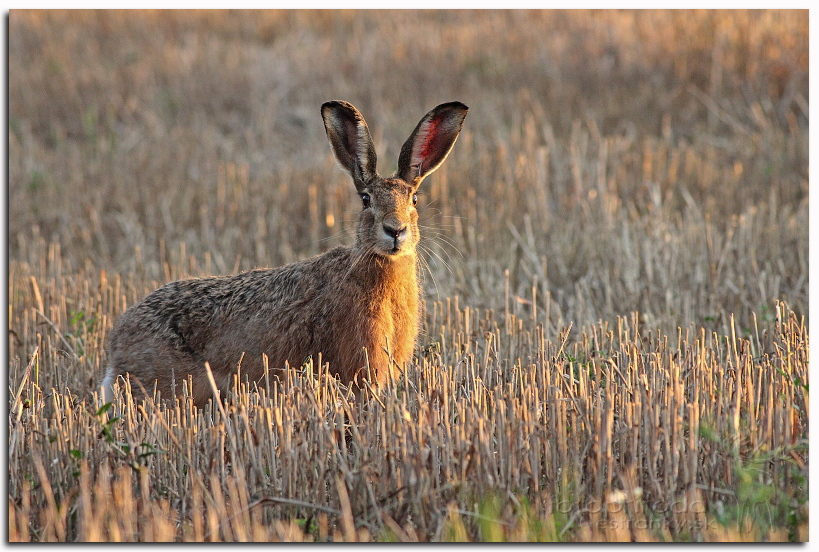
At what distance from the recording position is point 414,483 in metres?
3.53

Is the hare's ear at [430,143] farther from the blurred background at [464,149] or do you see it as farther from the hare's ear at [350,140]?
the blurred background at [464,149]

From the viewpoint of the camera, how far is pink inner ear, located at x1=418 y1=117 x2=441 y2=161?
5059mm

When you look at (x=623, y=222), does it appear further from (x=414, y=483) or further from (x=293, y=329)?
(x=414, y=483)

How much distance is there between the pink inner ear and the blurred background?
1.57 feet

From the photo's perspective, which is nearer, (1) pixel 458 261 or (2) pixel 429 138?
(2) pixel 429 138

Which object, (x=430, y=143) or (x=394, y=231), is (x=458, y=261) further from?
(x=394, y=231)

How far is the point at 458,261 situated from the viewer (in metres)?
8.09

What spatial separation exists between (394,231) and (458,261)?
11.2ft

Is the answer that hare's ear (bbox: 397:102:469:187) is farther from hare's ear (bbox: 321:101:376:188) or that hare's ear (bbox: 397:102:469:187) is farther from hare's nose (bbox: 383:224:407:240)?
hare's nose (bbox: 383:224:407:240)

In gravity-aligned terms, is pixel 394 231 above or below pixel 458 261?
above

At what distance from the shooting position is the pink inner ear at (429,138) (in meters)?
5.06

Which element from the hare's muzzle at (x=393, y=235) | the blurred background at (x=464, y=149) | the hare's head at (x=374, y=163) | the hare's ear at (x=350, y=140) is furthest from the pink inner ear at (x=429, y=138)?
the hare's muzzle at (x=393, y=235)

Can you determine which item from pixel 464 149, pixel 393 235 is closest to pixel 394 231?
pixel 393 235

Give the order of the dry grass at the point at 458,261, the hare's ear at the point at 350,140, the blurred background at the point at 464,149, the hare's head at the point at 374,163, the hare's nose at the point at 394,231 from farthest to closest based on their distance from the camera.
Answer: the blurred background at the point at 464,149, the hare's ear at the point at 350,140, the hare's head at the point at 374,163, the hare's nose at the point at 394,231, the dry grass at the point at 458,261
